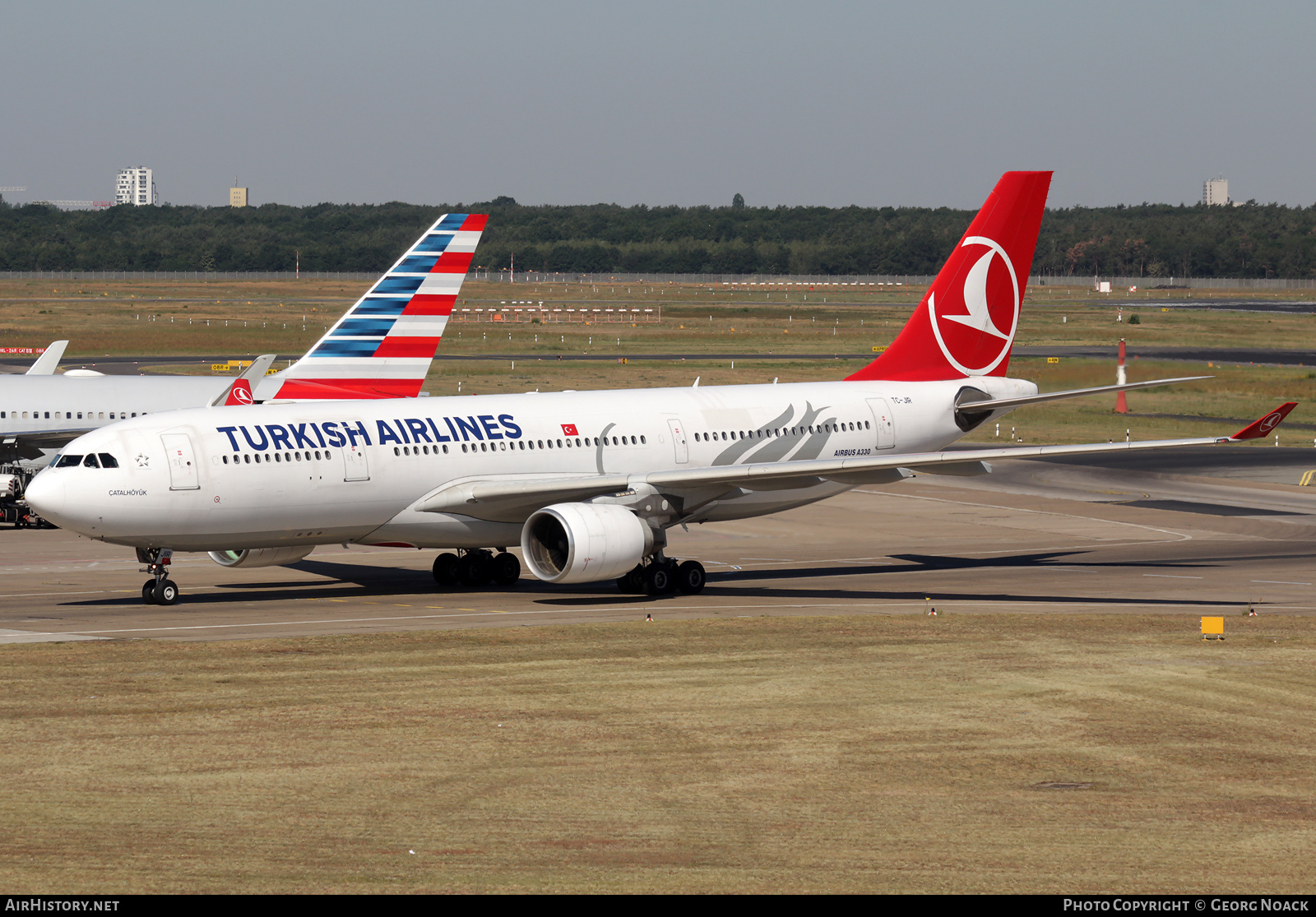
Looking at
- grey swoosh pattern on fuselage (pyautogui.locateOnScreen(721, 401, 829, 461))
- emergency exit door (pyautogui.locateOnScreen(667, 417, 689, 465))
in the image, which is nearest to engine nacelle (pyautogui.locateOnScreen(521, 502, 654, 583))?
emergency exit door (pyautogui.locateOnScreen(667, 417, 689, 465))

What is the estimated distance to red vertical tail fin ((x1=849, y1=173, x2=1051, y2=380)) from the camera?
4491 cm

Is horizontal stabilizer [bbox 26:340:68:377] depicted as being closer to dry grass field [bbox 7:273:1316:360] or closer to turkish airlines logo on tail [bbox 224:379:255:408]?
turkish airlines logo on tail [bbox 224:379:255:408]

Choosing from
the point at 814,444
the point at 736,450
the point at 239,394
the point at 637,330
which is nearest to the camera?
the point at 736,450

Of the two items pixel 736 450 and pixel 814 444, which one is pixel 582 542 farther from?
pixel 814 444

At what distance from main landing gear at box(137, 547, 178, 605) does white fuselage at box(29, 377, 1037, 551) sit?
2.32 ft

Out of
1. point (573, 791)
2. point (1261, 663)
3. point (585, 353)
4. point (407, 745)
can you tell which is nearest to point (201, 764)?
point (407, 745)

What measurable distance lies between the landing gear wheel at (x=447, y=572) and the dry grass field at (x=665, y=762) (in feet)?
26.1

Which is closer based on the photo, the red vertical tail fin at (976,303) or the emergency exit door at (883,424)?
the emergency exit door at (883,424)

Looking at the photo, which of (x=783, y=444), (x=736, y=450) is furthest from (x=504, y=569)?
(x=783, y=444)

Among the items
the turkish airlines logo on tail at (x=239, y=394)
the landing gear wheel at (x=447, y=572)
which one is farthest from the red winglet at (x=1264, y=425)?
the turkish airlines logo on tail at (x=239, y=394)

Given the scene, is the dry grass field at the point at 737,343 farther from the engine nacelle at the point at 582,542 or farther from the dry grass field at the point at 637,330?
the engine nacelle at the point at 582,542

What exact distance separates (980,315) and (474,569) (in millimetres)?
16179

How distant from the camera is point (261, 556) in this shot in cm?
3716

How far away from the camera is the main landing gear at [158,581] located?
35.2 metres
